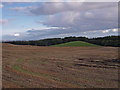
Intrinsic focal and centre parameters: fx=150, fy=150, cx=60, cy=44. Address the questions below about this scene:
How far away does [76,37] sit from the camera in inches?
2534

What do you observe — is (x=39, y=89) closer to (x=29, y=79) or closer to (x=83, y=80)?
(x=29, y=79)

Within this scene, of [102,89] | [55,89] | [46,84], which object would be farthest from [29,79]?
[102,89]

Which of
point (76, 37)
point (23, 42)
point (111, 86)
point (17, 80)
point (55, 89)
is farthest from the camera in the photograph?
point (76, 37)

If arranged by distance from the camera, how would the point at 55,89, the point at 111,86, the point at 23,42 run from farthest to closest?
the point at 23,42 → the point at 111,86 → the point at 55,89

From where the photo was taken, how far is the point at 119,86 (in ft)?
23.1

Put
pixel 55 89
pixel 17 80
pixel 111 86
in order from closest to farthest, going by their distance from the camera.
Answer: pixel 55 89 → pixel 111 86 → pixel 17 80

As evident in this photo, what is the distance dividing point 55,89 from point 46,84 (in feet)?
2.80

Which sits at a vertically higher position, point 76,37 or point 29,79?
point 76,37

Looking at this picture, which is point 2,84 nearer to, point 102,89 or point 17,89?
point 17,89

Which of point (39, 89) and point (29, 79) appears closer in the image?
point (39, 89)

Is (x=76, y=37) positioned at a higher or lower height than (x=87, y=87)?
higher

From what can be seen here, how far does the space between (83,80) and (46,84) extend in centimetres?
204

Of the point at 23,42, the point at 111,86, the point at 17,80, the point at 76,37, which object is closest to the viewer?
the point at 111,86

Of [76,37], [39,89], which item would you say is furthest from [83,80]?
[76,37]
